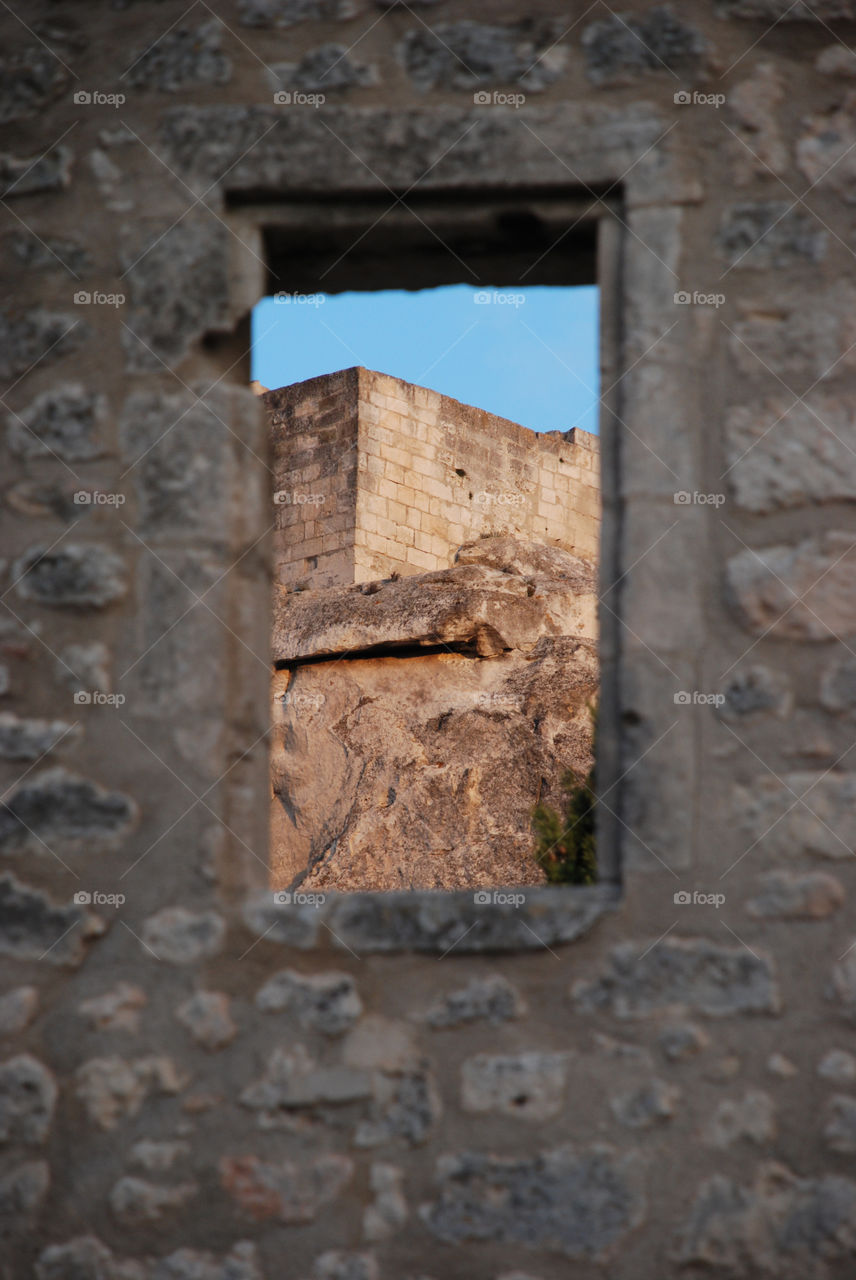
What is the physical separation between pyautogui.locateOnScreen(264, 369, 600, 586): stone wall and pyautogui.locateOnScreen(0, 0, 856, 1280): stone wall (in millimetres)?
7762

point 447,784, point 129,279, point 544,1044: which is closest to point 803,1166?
point 544,1044

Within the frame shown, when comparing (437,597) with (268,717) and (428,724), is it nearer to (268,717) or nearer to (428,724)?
(428,724)

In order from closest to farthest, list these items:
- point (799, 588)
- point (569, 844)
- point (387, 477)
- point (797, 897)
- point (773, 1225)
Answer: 1. point (773, 1225)
2. point (797, 897)
3. point (799, 588)
4. point (569, 844)
5. point (387, 477)

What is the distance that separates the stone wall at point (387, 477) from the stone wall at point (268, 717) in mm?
7762

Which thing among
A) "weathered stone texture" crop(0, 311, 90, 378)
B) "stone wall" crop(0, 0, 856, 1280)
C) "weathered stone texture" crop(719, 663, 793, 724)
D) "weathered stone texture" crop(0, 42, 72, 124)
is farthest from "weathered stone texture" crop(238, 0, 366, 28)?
"weathered stone texture" crop(719, 663, 793, 724)

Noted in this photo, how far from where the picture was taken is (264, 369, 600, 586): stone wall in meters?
10.8

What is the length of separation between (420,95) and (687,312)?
0.70 meters

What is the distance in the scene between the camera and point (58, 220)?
288cm

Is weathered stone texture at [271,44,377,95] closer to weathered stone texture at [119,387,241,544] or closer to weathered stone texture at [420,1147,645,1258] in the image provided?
weathered stone texture at [119,387,241,544]

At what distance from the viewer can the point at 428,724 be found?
6133 millimetres

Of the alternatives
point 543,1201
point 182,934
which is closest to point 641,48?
point 182,934

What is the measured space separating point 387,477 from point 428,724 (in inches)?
198

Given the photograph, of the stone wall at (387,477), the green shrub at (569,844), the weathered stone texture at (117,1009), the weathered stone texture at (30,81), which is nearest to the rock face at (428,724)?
the green shrub at (569,844)

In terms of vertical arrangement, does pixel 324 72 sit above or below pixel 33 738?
above
